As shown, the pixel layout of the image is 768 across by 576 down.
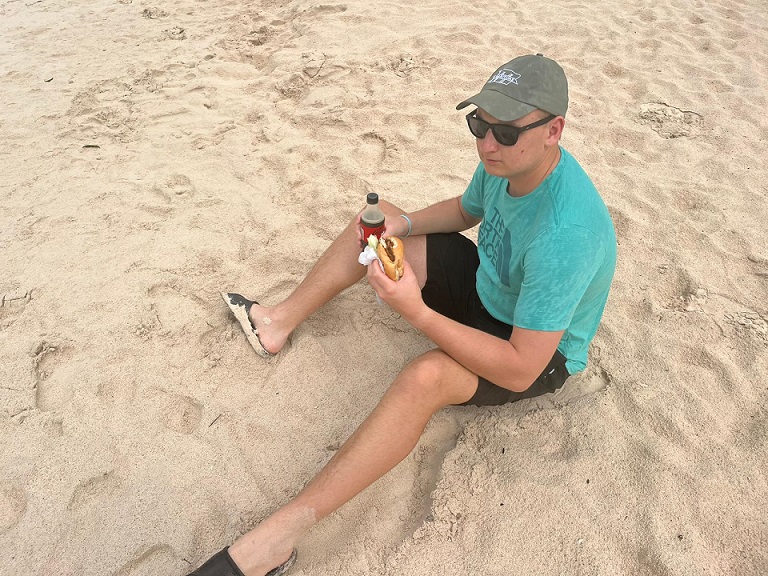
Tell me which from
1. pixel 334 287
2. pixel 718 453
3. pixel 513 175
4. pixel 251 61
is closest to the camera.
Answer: pixel 513 175

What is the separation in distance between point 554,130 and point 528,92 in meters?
0.16

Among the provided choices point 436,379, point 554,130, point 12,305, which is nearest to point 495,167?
point 554,130

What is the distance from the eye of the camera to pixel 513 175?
5.75ft

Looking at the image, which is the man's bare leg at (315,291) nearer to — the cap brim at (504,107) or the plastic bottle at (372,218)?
the plastic bottle at (372,218)

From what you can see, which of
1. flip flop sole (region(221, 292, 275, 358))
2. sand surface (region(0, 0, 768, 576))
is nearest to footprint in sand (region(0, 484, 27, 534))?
sand surface (region(0, 0, 768, 576))

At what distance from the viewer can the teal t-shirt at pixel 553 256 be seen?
162cm

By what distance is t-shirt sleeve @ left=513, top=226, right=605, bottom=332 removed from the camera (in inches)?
63.6

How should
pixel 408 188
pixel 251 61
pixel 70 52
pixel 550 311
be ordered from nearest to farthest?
1. pixel 550 311
2. pixel 408 188
3. pixel 251 61
4. pixel 70 52

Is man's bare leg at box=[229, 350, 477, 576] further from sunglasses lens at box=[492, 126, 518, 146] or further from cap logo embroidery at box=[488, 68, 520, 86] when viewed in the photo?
cap logo embroidery at box=[488, 68, 520, 86]

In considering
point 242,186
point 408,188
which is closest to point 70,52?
point 242,186

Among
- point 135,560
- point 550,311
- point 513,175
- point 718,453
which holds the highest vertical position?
point 513,175

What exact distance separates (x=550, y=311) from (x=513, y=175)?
465 millimetres

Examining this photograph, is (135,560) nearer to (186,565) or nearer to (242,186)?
(186,565)

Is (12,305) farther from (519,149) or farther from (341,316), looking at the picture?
(519,149)
